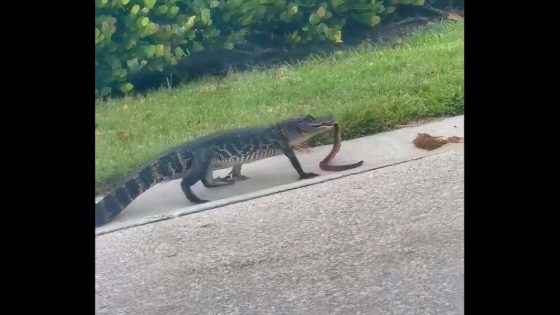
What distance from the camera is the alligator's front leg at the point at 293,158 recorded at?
1.92 metres

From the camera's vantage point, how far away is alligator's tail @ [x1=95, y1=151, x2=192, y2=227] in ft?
5.88

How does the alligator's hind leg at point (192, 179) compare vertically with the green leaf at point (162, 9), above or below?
below

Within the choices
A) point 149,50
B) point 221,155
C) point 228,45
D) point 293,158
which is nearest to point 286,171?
point 293,158

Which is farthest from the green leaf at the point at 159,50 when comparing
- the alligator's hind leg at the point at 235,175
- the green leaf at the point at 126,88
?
the alligator's hind leg at the point at 235,175

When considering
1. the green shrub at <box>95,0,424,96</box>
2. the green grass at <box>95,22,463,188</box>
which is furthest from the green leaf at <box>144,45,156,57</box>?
the green grass at <box>95,22,463,188</box>

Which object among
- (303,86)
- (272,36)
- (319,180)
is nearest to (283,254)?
(319,180)

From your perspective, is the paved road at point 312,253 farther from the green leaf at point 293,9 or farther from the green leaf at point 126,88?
the green leaf at point 293,9

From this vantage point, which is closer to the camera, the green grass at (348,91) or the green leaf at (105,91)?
the green leaf at (105,91)

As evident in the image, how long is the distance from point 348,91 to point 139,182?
0.56 meters

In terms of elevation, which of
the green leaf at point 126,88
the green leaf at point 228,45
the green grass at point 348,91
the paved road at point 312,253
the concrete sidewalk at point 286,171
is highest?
the green leaf at point 228,45

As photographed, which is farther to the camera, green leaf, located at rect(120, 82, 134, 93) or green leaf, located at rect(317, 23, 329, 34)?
green leaf, located at rect(317, 23, 329, 34)

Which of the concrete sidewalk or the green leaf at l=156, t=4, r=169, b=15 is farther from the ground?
the green leaf at l=156, t=4, r=169, b=15

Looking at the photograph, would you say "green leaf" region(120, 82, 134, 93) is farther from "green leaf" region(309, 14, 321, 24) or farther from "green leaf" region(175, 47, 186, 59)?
"green leaf" region(309, 14, 321, 24)
